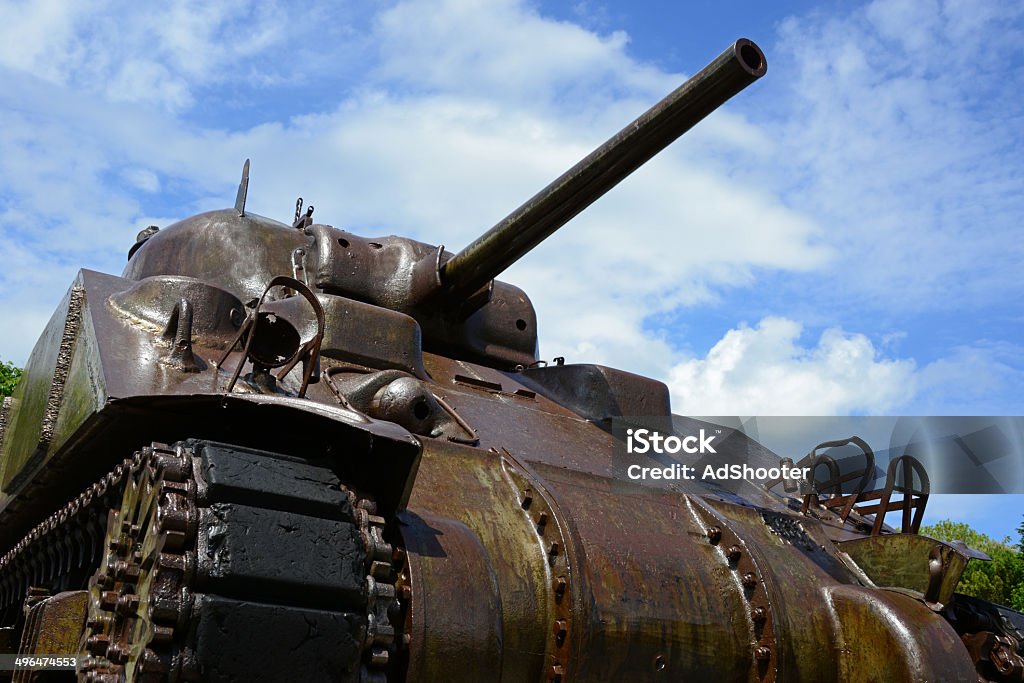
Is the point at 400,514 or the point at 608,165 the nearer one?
the point at 400,514

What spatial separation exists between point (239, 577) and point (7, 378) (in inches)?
886

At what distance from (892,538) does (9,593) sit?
449 centimetres

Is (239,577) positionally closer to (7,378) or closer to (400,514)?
(400,514)

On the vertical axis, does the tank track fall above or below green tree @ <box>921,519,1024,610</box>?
below

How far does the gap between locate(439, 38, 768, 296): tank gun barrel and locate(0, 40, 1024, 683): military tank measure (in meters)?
0.01

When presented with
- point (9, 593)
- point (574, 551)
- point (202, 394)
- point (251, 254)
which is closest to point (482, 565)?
point (574, 551)

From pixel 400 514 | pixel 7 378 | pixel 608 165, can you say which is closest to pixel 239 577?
pixel 400 514

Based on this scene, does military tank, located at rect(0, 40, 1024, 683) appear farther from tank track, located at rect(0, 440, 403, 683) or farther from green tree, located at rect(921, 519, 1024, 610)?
green tree, located at rect(921, 519, 1024, 610)

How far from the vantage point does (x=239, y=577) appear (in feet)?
10.6

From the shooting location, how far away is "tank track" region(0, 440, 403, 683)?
10.4 feet

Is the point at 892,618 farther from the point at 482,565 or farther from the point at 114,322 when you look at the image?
the point at 114,322

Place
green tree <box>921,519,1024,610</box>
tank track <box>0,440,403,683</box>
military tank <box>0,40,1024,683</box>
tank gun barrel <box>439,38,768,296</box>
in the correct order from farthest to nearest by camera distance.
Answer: green tree <box>921,519,1024,610</box> < tank gun barrel <box>439,38,768,296</box> < military tank <box>0,40,1024,683</box> < tank track <box>0,440,403,683</box>

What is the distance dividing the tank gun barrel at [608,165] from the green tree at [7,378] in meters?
18.2

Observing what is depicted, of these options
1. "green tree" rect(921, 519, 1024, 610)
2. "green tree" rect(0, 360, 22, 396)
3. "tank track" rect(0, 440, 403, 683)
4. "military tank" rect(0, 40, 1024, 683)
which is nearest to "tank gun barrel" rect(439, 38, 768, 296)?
"military tank" rect(0, 40, 1024, 683)
